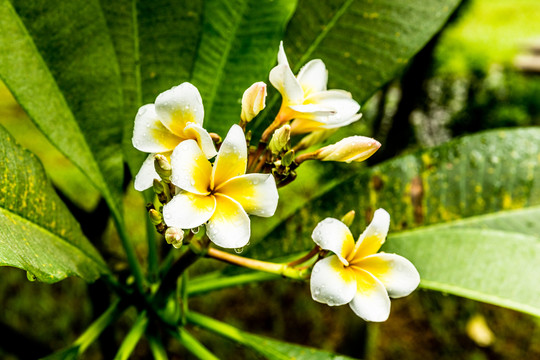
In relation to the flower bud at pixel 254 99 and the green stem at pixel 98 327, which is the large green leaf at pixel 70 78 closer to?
the green stem at pixel 98 327

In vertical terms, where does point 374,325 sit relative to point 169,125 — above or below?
below

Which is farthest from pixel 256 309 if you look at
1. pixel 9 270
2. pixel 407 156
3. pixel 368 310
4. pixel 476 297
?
pixel 368 310

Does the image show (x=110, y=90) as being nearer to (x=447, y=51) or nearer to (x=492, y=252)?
(x=492, y=252)

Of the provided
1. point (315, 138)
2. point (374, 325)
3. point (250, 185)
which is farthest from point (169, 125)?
point (374, 325)

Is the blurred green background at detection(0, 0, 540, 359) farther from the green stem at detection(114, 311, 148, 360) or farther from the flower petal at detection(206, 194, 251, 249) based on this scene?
the flower petal at detection(206, 194, 251, 249)

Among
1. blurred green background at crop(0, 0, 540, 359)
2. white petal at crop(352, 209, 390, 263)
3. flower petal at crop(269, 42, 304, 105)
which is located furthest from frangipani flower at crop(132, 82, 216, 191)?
blurred green background at crop(0, 0, 540, 359)

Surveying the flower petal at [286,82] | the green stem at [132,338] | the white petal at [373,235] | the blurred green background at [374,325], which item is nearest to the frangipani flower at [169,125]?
the flower petal at [286,82]

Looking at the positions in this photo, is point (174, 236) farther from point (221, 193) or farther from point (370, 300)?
point (370, 300)
